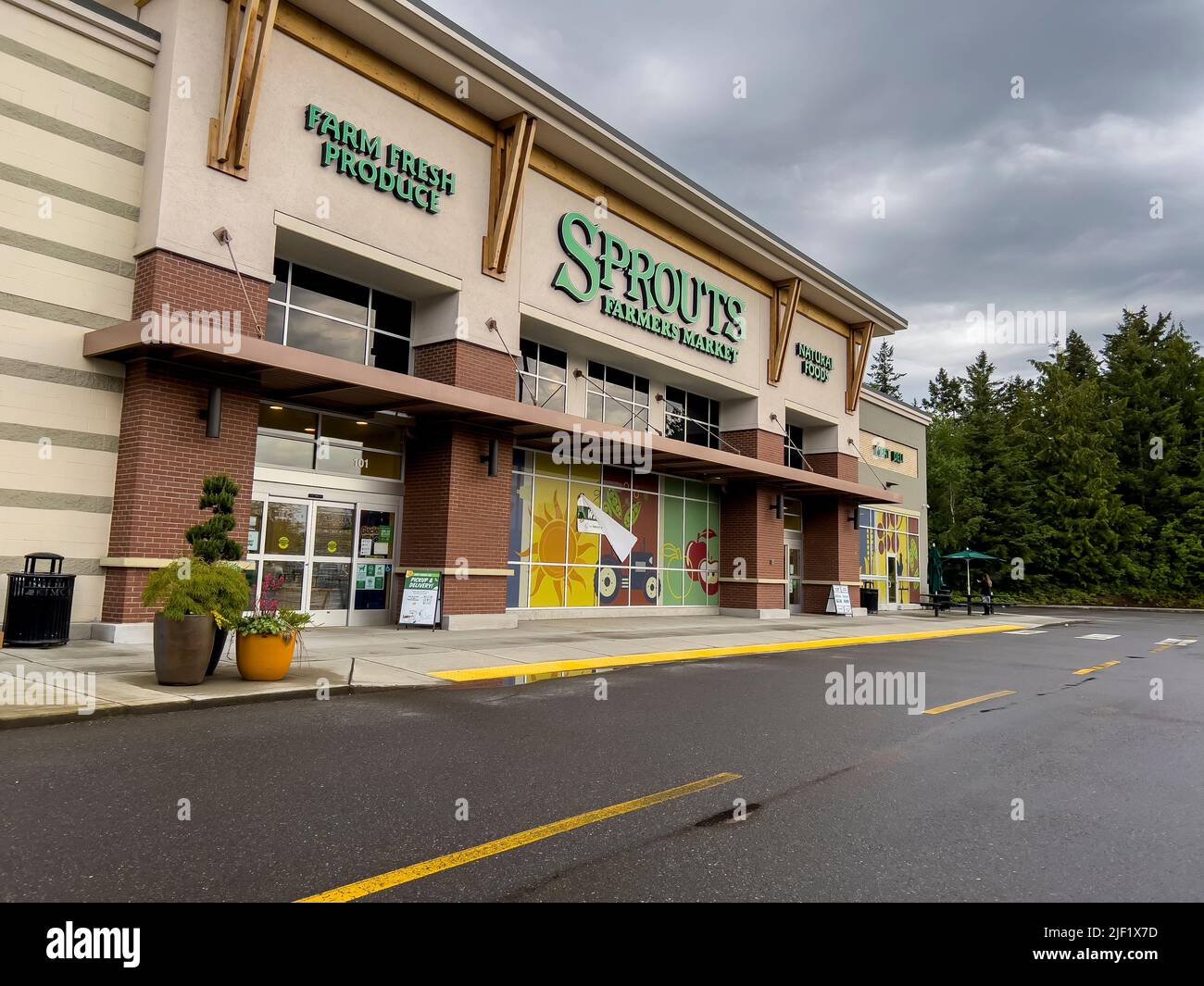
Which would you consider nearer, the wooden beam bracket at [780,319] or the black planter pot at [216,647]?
the black planter pot at [216,647]

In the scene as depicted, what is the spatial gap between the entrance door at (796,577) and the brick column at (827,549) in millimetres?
142

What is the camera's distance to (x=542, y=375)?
20.6 metres

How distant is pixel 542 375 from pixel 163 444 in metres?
9.91

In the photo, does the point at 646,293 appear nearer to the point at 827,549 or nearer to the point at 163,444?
the point at 827,549

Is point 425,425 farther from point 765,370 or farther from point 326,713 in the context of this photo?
point 765,370

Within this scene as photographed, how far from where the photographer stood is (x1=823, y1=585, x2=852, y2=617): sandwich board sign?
28578 millimetres

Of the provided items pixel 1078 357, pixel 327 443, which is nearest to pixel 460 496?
pixel 327 443

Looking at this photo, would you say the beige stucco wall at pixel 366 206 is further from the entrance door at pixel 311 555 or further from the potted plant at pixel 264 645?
the potted plant at pixel 264 645

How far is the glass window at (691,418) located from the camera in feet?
81.5

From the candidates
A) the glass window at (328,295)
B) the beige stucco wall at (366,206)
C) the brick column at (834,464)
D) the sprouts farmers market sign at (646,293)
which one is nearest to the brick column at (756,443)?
the beige stucco wall at (366,206)

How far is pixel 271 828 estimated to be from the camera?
4504 millimetres

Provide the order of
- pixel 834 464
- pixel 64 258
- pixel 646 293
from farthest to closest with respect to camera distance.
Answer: pixel 834 464 < pixel 646 293 < pixel 64 258

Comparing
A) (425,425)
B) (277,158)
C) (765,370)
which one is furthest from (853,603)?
(277,158)
